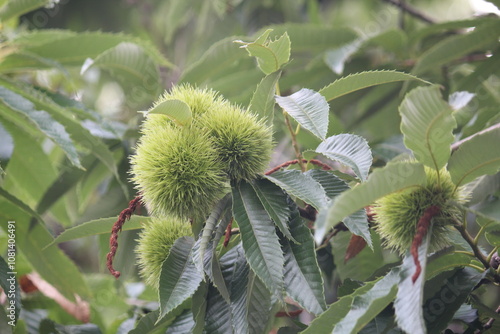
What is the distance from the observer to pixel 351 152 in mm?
925

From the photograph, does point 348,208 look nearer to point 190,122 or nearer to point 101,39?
point 190,122

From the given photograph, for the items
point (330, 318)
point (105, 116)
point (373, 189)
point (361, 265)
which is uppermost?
point (373, 189)

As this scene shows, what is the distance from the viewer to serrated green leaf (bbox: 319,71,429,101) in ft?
3.22

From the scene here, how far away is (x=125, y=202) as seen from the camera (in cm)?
169

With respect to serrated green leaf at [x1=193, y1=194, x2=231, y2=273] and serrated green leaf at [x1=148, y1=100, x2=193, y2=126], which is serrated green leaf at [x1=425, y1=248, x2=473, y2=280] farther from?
serrated green leaf at [x1=148, y1=100, x2=193, y2=126]

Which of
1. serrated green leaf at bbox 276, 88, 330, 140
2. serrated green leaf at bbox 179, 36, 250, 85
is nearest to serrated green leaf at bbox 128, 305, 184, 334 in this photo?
serrated green leaf at bbox 276, 88, 330, 140

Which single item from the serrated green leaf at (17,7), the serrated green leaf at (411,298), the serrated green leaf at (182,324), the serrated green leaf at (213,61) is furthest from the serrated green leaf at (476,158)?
the serrated green leaf at (17,7)

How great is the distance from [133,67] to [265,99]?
74 cm

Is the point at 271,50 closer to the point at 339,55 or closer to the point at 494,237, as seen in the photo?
the point at 494,237

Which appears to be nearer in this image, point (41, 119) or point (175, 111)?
point (175, 111)

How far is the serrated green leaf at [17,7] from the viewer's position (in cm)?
169

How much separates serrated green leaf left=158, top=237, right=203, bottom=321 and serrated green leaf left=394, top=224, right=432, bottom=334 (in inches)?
12.6

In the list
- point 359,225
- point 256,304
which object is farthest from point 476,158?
point 256,304

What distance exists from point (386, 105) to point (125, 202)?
1.00m
